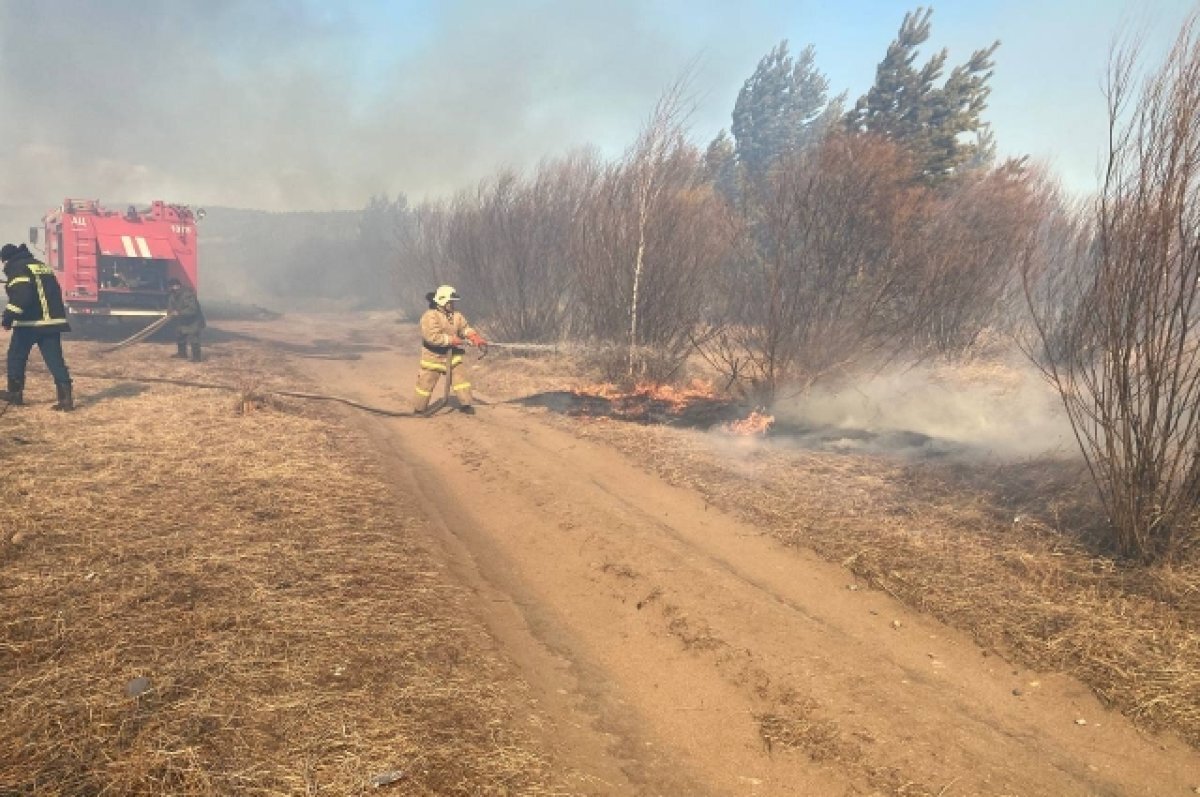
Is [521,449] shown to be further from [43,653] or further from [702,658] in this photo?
[43,653]

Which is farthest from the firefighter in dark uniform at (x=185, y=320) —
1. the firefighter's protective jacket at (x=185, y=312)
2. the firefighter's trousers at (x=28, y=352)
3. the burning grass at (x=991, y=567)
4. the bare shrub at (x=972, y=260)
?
the bare shrub at (x=972, y=260)

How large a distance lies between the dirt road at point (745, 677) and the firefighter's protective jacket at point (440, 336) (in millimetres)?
3623

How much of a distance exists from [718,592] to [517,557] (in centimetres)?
159

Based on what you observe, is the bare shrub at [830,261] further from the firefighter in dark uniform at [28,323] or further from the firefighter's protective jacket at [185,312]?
the firefighter's protective jacket at [185,312]

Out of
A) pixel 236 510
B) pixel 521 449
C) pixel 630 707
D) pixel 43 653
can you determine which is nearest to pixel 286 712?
pixel 43 653

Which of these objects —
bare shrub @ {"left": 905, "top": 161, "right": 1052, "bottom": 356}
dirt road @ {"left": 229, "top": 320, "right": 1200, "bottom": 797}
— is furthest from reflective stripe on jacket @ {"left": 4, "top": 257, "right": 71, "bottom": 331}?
bare shrub @ {"left": 905, "top": 161, "right": 1052, "bottom": 356}

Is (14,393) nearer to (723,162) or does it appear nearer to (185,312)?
(185,312)

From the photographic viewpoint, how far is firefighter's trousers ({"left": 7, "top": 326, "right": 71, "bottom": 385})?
7.51m

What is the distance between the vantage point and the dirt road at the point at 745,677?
293 cm

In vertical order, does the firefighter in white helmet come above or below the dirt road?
above

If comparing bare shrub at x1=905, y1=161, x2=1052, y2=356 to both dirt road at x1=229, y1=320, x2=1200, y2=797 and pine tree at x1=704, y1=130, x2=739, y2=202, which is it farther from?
pine tree at x1=704, y1=130, x2=739, y2=202

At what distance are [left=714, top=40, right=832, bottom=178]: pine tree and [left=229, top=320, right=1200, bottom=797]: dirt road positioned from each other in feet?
106

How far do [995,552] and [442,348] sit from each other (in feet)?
23.5

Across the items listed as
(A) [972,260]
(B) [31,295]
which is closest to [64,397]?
(B) [31,295]
